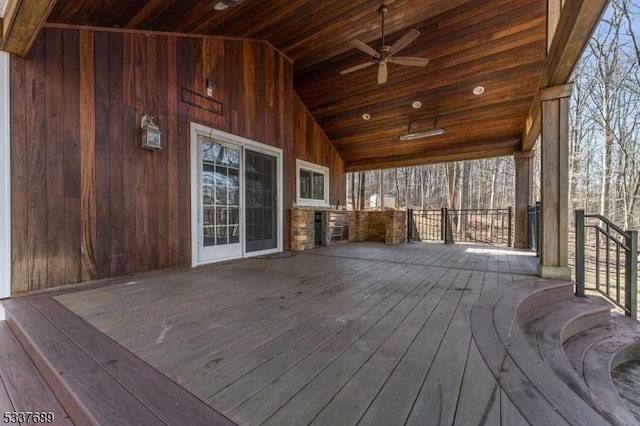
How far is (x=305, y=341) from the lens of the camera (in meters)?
1.62

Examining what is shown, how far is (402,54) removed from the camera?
5.19 metres

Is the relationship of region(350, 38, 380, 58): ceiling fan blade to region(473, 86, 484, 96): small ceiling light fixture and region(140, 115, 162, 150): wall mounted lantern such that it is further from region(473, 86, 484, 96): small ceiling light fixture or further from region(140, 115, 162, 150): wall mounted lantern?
region(140, 115, 162, 150): wall mounted lantern

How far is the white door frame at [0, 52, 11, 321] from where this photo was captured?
239 centimetres

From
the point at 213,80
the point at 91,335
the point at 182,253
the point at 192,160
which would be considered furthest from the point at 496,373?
the point at 213,80

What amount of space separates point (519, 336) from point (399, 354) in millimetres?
831

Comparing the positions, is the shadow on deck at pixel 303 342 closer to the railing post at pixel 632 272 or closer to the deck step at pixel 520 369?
the deck step at pixel 520 369

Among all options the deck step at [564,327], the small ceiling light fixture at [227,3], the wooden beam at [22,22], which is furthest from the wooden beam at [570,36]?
the wooden beam at [22,22]

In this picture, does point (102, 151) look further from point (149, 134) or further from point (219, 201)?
point (219, 201)

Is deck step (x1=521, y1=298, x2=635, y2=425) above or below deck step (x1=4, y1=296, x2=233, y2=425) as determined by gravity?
below

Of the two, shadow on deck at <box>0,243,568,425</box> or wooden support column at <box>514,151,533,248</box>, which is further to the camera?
wooden support column at <box>514,151,533,248</box>

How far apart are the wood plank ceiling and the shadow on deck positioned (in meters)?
2.79

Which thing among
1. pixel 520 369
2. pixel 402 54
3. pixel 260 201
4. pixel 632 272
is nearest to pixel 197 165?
pixel 260 201

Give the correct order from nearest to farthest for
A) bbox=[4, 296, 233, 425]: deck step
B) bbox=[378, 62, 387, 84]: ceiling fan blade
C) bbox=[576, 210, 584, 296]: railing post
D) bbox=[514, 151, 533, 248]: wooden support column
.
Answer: bbox=[4, 296, 233, 425]: deck step, bbox=[576, 210, 584, 296]: railing post, bbox=[378, 62, 387, 84]: ceiling fan blade, bbox=[514, 151, 533, 248]: wooden support column

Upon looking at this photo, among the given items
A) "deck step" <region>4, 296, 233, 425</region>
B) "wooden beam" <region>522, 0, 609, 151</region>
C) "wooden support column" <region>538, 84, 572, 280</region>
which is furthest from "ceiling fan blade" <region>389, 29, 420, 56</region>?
"deck step" <region>4, 296, 233, 425</region>
